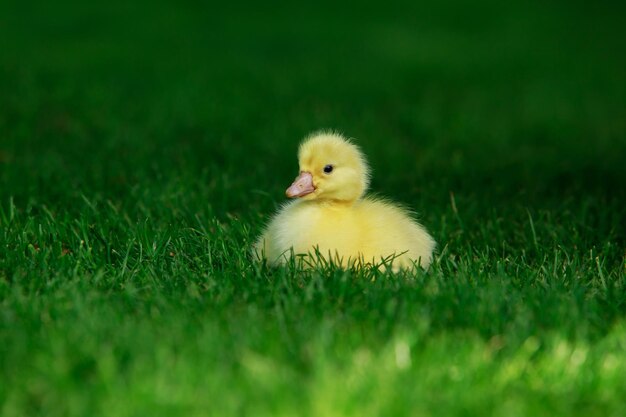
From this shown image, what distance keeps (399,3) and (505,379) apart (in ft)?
47.5

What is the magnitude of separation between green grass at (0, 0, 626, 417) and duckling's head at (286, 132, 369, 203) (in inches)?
15.7

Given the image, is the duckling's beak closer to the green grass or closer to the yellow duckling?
the yellow duckling

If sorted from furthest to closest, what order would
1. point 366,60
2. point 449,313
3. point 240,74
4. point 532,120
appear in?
point 366,60 → point 240,74 → point 532,120 → point 449,313

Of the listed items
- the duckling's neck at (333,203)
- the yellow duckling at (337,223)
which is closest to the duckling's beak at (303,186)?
the yellow duckling at (337,223)

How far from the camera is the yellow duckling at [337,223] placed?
4.29 meters

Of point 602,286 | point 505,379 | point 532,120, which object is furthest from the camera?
point 532,120

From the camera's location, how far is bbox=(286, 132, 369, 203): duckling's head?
14.4 ft

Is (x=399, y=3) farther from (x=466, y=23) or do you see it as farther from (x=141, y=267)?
(x=141, y=267)

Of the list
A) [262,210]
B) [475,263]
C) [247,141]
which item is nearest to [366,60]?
[247,141]

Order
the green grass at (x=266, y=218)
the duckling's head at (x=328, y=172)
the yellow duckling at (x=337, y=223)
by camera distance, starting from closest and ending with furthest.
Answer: the green grass at (x=266, y=218) < the yellow duckling at (x=337, y=223) < the duckling's head at (x=328, y=172)

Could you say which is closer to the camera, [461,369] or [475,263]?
[461,369]

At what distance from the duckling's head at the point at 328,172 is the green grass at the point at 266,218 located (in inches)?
15.7

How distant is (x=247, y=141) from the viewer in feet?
24.9

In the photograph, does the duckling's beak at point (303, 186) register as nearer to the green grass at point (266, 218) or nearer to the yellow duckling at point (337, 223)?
the yellow duckling at point (337, 223)
